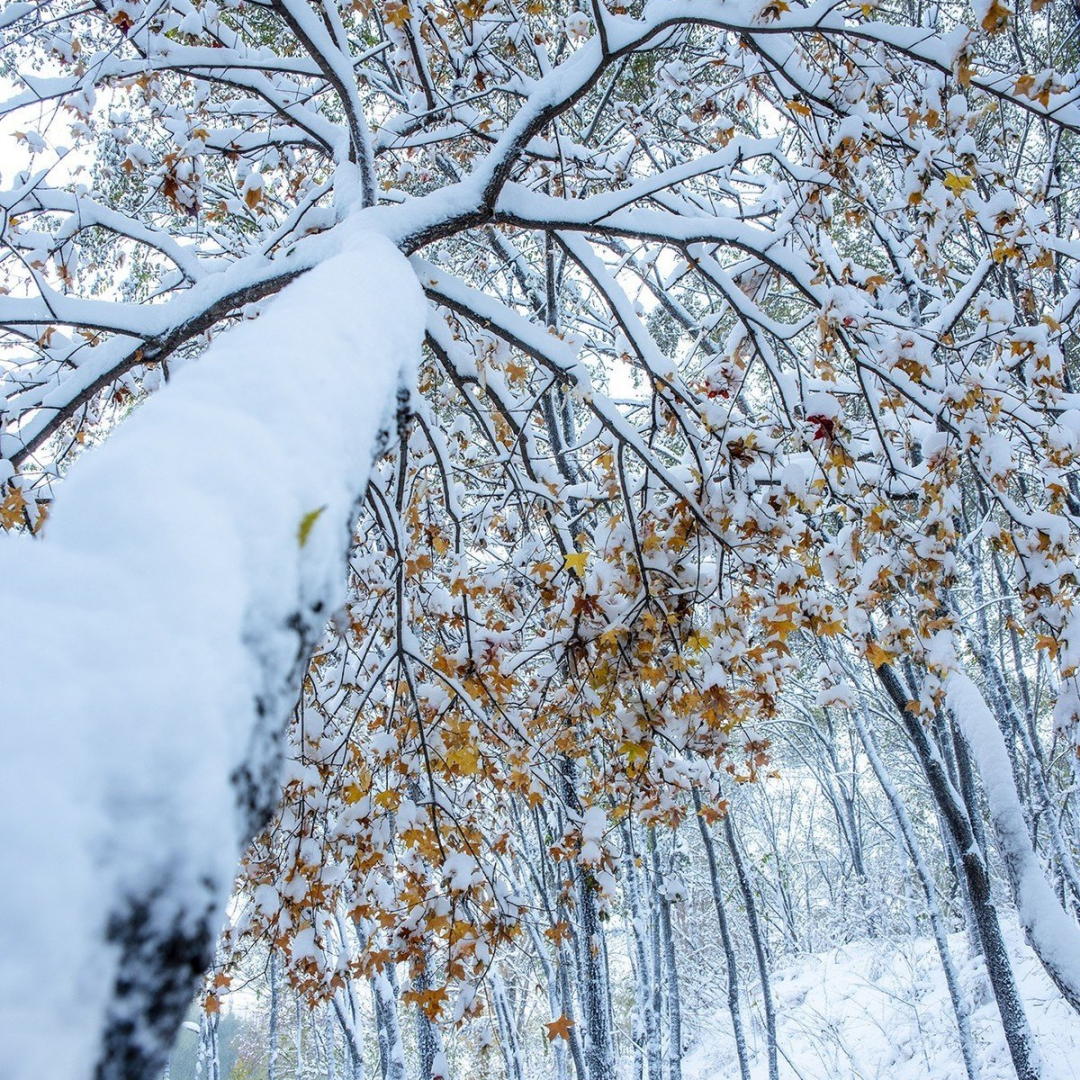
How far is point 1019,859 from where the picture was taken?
423 cm

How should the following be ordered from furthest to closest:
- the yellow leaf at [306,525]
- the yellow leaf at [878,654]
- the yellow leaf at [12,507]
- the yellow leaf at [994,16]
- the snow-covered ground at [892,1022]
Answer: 1. the snow-covered ground at [892,1022]
2. the yellow leaf at [878,654]
3. the yellow leaf at [12,507]
4. the yellow leaf at [994,16]
5. the yellow leaf at [306,525]

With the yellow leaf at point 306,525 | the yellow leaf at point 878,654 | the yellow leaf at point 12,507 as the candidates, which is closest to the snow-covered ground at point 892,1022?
the yellow leaf at point 878,654

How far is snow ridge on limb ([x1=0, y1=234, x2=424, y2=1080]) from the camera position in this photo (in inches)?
17.2

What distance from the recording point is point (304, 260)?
2.10m

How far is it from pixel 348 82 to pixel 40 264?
1.88 metres

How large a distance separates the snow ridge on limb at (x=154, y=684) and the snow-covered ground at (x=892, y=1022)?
8384 millimetres

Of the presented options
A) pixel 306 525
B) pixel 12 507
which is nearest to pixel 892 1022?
pixel 12 507

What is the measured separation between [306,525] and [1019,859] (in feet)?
16.4

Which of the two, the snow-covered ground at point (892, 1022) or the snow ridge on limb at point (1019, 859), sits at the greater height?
the snow ridge on limb at point (1019, 859)

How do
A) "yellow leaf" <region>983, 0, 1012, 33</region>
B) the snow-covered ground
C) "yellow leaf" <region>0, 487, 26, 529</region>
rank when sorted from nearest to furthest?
"yellow leaf" <region>983, 0, 1012, 33</region>
"yellow leaf" <region>0, 487, 26, 529</region>
the snow-covered ground

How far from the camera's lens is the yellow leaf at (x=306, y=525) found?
0.81 metres

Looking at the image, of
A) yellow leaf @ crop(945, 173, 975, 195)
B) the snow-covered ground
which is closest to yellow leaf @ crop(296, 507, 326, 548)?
yellow leaf @ crop(945, 173, 975, 195)

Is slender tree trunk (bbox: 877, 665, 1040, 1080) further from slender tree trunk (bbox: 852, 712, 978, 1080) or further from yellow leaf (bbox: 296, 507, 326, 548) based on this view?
yellow leaf (bbox: 296, 507, 326, 548)

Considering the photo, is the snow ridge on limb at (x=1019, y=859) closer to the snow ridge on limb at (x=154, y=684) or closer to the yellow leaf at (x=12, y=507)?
the snow ridge on limb at (x=154, y=684)
